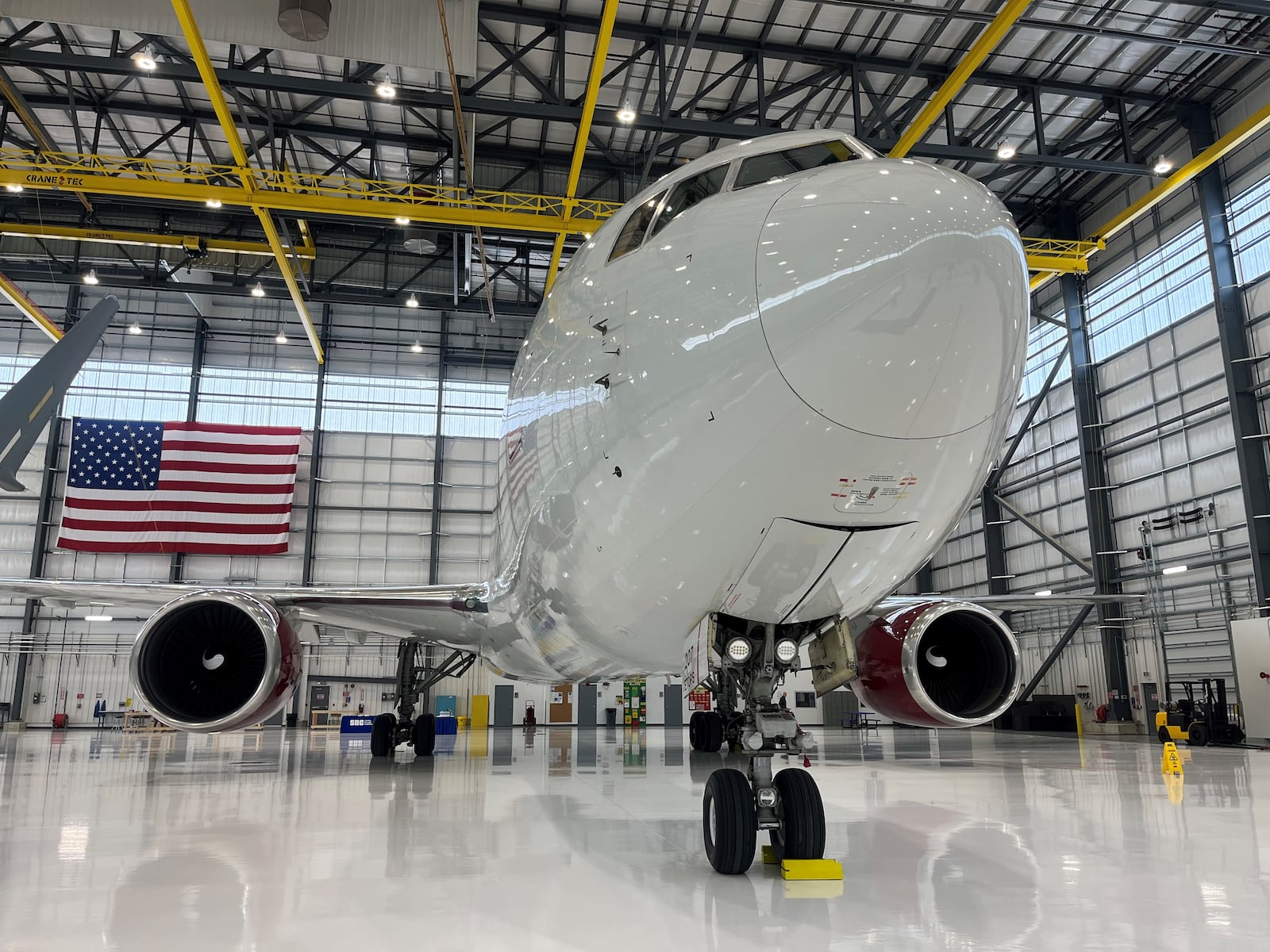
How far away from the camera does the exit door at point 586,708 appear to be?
1170 inches

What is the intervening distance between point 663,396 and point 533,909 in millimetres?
2094

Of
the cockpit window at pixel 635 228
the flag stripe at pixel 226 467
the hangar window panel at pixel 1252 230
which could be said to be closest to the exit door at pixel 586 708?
the flag stripe at pixel 226 467

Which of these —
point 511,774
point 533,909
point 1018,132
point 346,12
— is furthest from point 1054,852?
point 1018,132

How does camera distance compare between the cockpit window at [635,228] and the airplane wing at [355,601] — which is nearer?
the cockpit window at [635,228]

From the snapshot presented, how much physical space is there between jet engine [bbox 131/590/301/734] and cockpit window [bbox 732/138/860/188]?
238 inches

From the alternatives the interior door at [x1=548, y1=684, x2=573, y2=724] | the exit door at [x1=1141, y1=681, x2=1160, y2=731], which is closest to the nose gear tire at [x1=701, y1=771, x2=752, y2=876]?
the exit door at [x1=1141, y1=681, x2=1160, y2=731]

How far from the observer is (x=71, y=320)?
29.2 meters

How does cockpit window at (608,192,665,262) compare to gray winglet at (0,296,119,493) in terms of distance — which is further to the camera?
gray winglet at (0,296,119,493)

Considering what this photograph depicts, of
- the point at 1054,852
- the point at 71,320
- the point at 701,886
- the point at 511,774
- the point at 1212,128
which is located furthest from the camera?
the point at 71,320

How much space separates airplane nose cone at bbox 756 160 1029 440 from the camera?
287 centimetres

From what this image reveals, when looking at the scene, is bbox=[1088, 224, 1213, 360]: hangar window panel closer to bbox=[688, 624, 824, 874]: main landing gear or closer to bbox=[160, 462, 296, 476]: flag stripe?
bbox=[688, 624, 824, 874]: main landing gear

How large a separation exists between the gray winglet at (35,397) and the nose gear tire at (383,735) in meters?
6.71

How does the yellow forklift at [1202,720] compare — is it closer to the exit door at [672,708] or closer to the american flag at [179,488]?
the exit door at [672,708]

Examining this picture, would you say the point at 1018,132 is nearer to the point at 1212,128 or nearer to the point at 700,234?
the point at 1212,128
